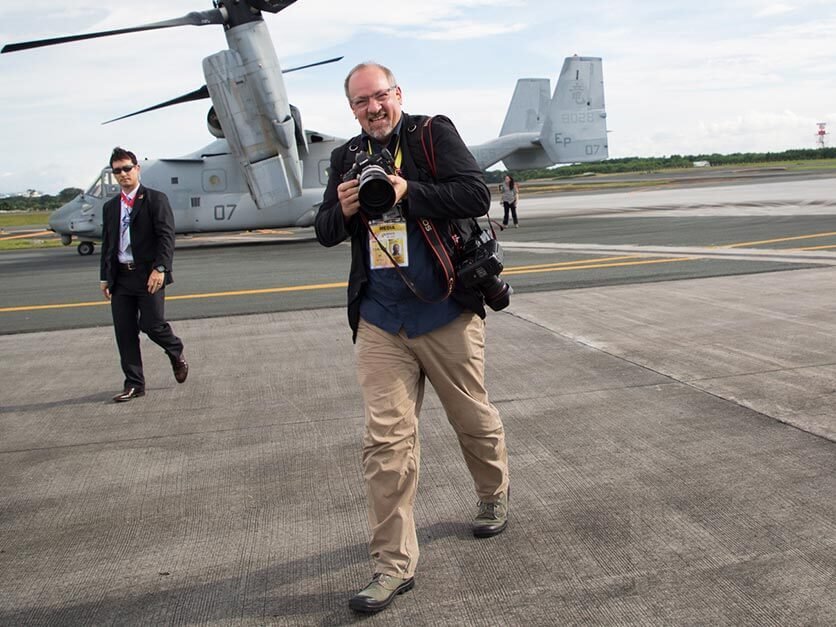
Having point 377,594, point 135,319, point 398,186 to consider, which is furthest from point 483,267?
point 135,319

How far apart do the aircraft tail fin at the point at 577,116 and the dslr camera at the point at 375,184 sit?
27.0 meters

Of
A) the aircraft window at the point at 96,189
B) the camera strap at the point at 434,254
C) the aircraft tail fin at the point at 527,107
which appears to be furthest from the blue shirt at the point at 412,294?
the aircraft tail fin at the point at 527,107

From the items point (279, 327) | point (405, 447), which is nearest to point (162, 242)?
point (279, 327)

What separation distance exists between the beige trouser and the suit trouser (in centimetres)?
358

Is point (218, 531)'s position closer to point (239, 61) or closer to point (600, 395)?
point (600, 395)

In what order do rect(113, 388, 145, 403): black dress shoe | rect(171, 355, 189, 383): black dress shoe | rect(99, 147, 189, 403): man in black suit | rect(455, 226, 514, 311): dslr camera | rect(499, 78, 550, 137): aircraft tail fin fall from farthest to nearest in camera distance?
rect(499, 78, 550, 137): aircraft tail fin → rect(171, 355, 189, 383): black dress shoe → rect(99, 147, 189, 403): man in black suit → rect(113, 388, 145, 403): black dress shoe → rect(455, 226, 514, 311): dslr camera

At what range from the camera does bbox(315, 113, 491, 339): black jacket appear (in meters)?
3.43

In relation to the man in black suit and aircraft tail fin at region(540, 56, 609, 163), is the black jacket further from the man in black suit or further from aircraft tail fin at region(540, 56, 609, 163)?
aircraft tail fin at region(540, 56, 609, 163)

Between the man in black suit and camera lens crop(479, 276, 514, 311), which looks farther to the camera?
the man in black suit

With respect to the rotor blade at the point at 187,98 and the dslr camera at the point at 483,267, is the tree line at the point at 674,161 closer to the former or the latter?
the rotor blade at the point at 187,98

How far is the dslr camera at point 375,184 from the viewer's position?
3240 mm

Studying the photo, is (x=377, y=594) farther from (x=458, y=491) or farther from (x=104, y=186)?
(x=104, y=186)

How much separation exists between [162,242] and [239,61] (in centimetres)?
1417

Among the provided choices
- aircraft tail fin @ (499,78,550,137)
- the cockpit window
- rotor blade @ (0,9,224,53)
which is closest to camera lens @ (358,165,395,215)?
rotor blade @ (0,9,224,53)
